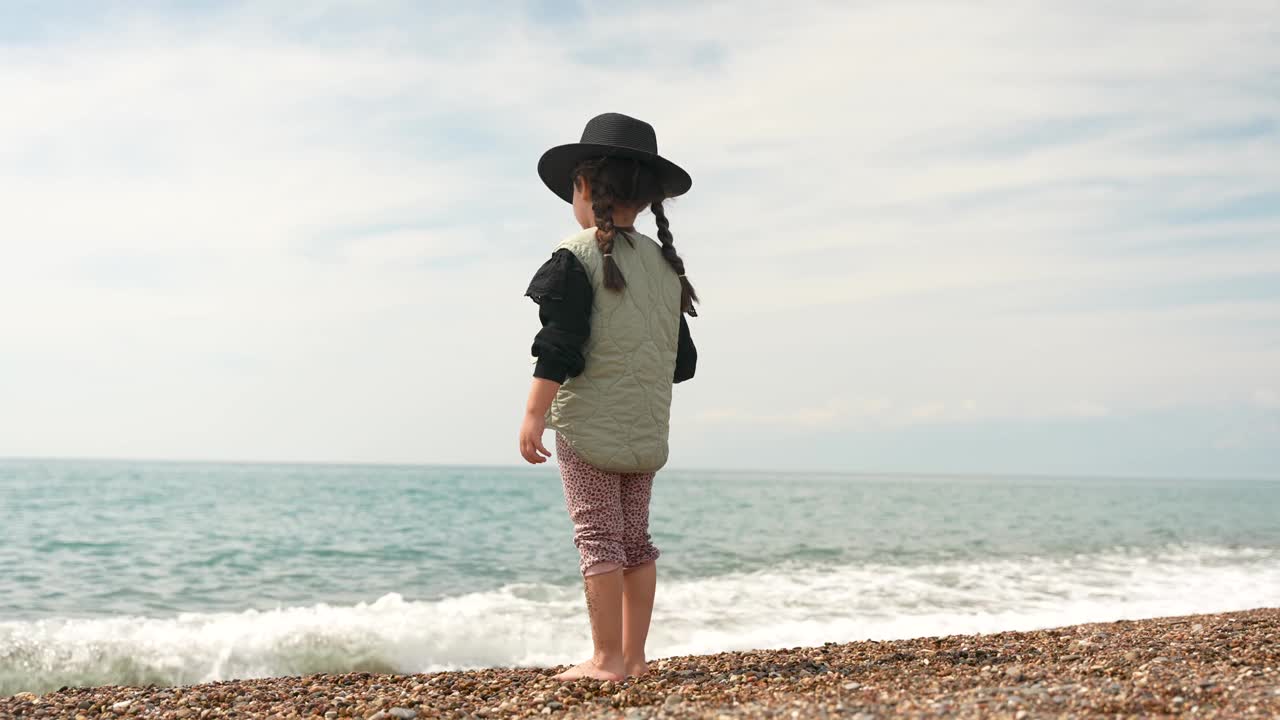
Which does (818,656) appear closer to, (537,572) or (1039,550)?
(537,572)

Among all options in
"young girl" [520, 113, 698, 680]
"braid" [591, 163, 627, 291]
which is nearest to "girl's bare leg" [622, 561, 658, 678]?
"young girl" [520, 113, 698, 680]

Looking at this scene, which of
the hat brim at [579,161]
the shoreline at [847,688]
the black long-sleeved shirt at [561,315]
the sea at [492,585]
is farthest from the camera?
the sea at [492,585]

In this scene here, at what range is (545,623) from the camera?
27.5 ft

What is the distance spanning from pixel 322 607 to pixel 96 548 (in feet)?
26.8

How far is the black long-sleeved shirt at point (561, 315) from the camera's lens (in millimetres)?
3635

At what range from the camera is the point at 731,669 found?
4.15 m

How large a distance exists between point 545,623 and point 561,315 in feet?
17.6

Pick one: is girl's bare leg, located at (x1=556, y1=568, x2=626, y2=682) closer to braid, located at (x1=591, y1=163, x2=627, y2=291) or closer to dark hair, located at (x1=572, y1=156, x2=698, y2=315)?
braid, located at (x1=591, y1=163, x2=627, y2=291)

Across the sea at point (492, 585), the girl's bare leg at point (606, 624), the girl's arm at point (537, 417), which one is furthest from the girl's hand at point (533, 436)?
the sea at point (492, 585)

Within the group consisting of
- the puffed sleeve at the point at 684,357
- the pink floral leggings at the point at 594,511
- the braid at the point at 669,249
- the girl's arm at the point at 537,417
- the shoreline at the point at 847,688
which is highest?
the braid at the point at 669,249

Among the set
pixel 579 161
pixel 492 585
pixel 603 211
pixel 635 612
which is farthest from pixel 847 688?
pixel 492 585

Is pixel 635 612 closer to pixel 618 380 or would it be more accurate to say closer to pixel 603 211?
pixel 618 380

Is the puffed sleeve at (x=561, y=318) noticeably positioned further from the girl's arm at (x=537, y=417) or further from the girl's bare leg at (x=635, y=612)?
the girl's bare leg at (x=635, y=612)

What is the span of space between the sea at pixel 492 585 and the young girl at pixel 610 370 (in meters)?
3.62
